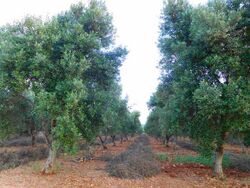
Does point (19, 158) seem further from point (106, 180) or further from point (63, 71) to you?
point (106, 180)

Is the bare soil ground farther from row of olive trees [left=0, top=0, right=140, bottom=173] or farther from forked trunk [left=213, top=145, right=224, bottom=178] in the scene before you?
row of olive trees [left=0, top=0, right=140, bottom=173]

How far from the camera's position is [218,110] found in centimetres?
2145

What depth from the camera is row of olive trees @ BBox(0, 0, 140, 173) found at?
21.3m

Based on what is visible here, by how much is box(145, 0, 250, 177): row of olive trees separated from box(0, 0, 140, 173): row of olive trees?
4.48 meters

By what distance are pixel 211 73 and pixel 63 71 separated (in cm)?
973

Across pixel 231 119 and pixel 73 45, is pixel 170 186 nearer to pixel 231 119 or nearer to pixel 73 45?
pixel 231 119

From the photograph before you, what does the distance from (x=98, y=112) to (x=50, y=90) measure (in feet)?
11.5

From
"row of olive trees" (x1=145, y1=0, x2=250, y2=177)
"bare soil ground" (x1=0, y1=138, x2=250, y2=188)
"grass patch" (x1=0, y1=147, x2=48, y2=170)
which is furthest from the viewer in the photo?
"grass patch" (x1=0, y1=147, x2=48, y2=170)

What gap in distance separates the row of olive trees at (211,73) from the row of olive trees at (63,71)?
4481 mm

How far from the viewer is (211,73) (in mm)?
22891

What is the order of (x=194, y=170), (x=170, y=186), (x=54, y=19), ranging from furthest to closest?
(x=194, y=170), (x=54, y=19), (x=170, y=186)

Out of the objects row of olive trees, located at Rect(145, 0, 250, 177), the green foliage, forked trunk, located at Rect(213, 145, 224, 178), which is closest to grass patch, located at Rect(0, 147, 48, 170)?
the green foliage

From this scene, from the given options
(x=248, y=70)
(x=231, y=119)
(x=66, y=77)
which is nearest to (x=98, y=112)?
(x=66, y=77)

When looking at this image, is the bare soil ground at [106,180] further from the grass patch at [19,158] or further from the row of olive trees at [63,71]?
the grass patch at [19,158]
